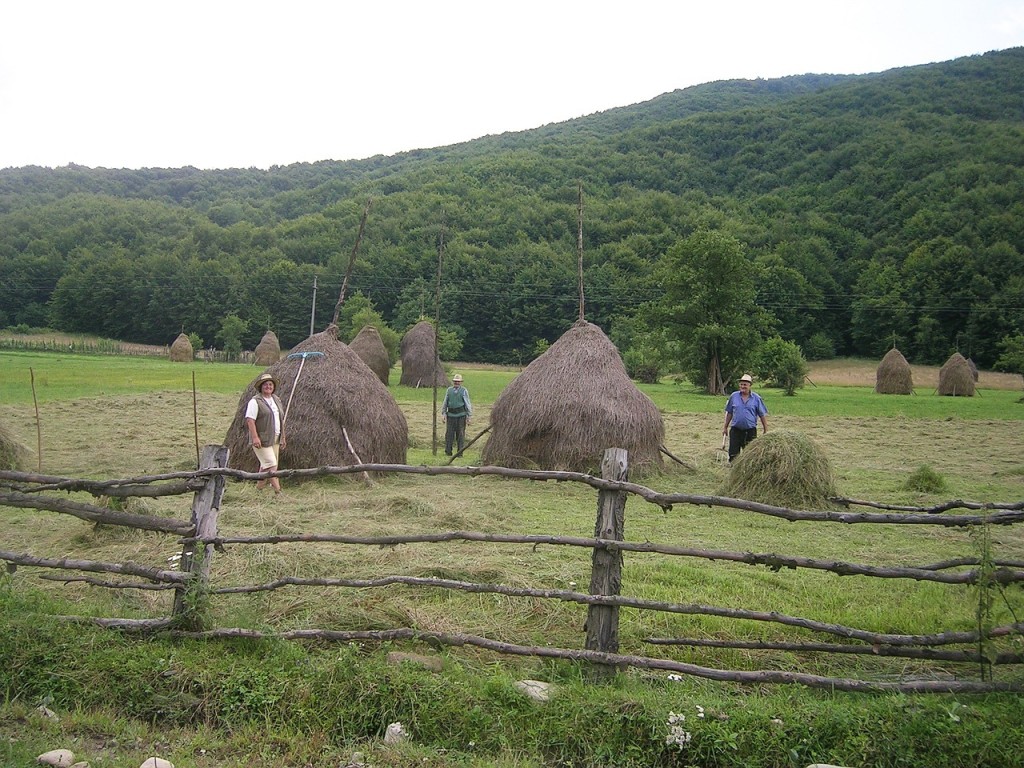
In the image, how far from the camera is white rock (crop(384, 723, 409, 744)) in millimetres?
3465

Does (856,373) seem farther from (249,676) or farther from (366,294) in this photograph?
(249,676)

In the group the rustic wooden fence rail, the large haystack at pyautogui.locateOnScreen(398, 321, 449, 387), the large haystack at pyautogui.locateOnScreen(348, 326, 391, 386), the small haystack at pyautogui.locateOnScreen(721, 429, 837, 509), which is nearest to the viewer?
the rustic wooden fence rail

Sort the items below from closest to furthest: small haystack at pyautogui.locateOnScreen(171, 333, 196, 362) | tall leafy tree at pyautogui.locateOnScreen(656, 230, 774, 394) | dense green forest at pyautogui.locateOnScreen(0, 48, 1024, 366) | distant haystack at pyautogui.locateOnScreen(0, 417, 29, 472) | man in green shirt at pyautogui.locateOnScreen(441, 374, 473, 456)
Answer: distant haystack at pyautogui.locateOnScreen(0, 417, 29, 472) → man in green shirt at pyautogui.locateOnScreen(441, 374, 473, 456) → tall leafy tree at pyautogui.locateOnScreen(656, 230, 774, 394) → small haystack at pyautogui.locateOnScreen(171, 333, 196, 362) → dense green forest at pyautogui.locateOnScreen(0, 48, 1024, 366)

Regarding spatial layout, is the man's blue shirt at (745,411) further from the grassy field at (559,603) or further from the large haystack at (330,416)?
the large haystack at (330,416)

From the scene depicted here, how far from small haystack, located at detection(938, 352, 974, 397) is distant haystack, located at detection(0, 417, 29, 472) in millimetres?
35001

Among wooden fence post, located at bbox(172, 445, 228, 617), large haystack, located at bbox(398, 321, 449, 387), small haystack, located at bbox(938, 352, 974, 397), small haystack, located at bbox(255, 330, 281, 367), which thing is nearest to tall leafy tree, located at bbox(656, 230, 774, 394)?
small haystack, located at bbox(938, 352, 974, 397)

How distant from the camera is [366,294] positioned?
63562 mm

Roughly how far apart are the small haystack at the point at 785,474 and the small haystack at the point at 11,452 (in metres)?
8.88

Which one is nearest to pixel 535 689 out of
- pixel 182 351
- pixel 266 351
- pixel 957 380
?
pixel 957 380

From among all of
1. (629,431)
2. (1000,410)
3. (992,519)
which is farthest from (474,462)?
(1000,410)

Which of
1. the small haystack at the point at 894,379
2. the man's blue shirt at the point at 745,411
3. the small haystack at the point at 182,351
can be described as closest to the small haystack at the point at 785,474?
the man's blue shirt at the point at 745,411

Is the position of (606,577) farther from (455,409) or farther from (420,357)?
(420,357)

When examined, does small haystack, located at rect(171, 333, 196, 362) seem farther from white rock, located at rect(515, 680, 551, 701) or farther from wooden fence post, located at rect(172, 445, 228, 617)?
white rock, located at rect(515, 680, 551, 701)

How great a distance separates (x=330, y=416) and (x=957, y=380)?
1274 inches
